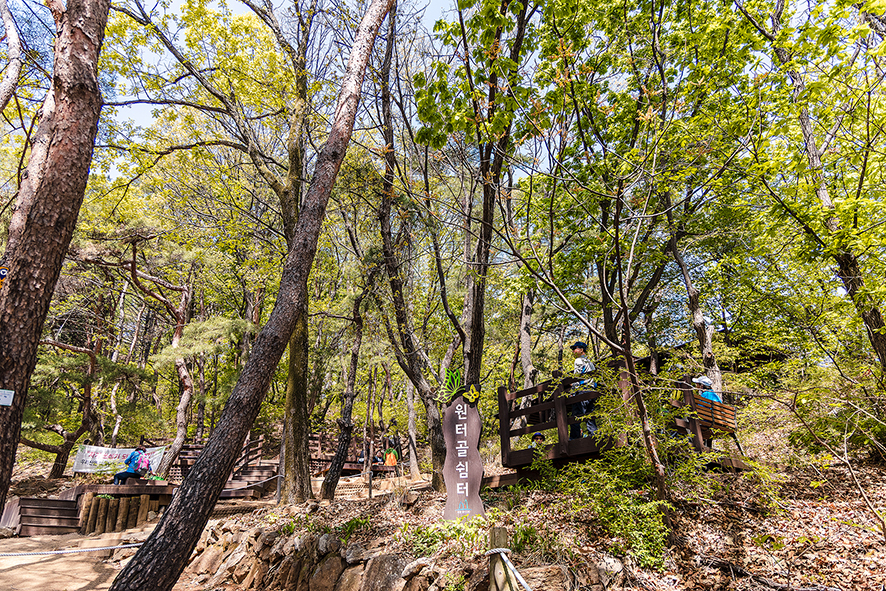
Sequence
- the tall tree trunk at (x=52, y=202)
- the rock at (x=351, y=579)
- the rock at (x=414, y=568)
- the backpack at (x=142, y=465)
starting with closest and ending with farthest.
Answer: the tall tree trunk at (x=52, y=202), the rock at (x=414, y=568), the rock at (x=351, y=579), the backpack at (x=142, y=465)

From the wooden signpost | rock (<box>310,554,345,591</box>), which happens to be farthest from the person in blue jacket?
the wooden signpost

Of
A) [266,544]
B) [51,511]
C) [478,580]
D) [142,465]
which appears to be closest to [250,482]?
[142,465]

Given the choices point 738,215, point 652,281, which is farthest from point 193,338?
point 738,215

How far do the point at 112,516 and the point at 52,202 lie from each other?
30.5 ft

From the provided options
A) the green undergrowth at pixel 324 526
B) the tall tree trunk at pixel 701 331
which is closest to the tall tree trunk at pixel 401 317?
the green undergrowth at pixel 324 526

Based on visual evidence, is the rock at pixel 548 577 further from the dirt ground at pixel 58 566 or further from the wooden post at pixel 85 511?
the wooden post at pixel 85 511

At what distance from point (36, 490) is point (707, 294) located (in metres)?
21.2

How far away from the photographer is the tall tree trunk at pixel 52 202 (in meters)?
3.22

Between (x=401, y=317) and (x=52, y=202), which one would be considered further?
(x=401, y=317)

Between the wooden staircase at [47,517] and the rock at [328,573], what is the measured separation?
8.03 m

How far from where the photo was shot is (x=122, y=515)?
9.81 m

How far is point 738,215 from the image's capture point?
9125mm

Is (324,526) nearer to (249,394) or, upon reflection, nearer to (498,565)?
(249,394)

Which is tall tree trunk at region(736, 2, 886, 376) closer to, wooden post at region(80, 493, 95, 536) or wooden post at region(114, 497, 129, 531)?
wooden post at region(114, 497, 129, 531)
